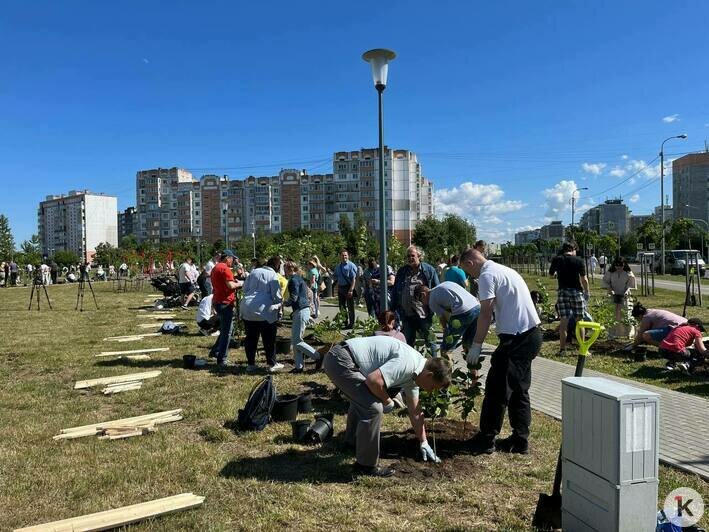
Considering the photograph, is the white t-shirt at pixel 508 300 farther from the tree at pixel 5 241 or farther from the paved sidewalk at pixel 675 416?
the tree at pixel 5 241

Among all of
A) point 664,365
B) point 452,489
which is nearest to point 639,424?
point 452,489

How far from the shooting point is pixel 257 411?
18.1ft

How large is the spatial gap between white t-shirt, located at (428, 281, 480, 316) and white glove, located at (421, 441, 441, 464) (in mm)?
2218

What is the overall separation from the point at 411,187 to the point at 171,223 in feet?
183

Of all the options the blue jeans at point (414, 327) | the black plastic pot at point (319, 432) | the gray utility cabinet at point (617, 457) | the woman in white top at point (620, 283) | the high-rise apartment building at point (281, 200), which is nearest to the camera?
the gray utility cabinet at point (617, 457)

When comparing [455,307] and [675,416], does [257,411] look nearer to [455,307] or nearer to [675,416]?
[455,307]

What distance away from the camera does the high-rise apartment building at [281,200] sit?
110 metres

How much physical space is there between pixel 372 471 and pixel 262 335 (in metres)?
4.31

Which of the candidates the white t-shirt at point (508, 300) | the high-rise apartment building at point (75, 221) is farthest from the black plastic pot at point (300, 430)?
the high-rise apartment building at point (75, 221)

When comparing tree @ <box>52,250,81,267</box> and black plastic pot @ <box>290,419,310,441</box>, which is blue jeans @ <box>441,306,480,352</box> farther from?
tree @ <box>52,250,81,267</box>

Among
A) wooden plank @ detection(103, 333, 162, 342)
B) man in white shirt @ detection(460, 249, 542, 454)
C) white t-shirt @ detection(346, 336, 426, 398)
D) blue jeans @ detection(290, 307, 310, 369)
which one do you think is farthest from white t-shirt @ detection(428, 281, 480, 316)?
wooden plank @ detection(103, 333, 162, 342)

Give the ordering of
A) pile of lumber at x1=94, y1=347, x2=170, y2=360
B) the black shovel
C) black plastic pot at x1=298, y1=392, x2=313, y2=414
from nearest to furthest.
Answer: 1. the black shovel
2. black plastic pot at x1=298, y1=392, x2=313, y2=414
3. pile of lumber at x1=94, y1=347, x2=170, y2=360

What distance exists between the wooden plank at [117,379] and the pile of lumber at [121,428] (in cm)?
210

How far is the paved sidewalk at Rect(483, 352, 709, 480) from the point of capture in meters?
4.61
